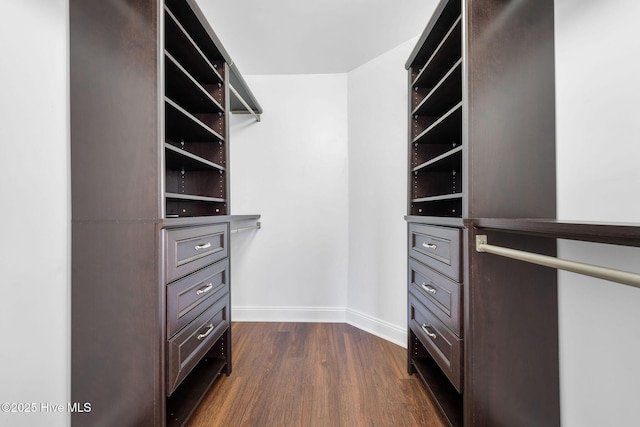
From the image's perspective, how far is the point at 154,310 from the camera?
37.9 inches

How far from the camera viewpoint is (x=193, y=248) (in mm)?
1178

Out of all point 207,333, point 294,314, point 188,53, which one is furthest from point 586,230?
point 294,314

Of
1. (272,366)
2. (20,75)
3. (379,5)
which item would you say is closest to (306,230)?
(272,366)

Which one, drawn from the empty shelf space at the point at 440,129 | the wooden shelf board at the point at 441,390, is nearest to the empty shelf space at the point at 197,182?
the empty shelf space at the point at 440,129

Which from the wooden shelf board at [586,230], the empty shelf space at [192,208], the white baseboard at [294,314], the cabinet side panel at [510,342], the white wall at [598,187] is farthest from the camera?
the white baseboard at [294,314]

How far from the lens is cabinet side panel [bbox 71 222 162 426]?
38.0 inches

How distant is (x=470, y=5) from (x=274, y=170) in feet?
5.85

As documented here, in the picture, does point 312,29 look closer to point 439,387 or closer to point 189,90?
point 189,90

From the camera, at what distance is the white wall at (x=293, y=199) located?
2395 mm

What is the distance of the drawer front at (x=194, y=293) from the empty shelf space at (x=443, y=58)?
154cm

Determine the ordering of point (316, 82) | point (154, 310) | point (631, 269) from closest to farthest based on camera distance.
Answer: point (631, 269) → point (154, 310) → point (316, 82)

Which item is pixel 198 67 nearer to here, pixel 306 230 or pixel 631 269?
pixel 306 230

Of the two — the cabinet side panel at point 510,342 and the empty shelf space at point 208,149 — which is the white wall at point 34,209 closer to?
the empty shelf space at point 208,149

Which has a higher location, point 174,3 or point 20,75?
point 174,3
